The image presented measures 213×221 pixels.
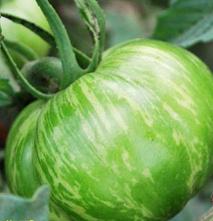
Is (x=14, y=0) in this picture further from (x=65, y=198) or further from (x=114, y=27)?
(x=114, y=27)

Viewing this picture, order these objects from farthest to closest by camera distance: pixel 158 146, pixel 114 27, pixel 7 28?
pixel 114 27
pixel 7 28
pixel 158 146

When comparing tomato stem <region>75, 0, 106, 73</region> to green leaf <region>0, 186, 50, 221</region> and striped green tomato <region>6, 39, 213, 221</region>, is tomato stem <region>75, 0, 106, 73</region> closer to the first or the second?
striped green tomato <region>6, 39, 213, 221</region>

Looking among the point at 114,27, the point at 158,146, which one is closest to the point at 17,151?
the point at 158,146

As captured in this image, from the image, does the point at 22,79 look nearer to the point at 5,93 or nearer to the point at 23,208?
the point at 5,93

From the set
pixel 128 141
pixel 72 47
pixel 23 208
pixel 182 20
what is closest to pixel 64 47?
pixel 72 47

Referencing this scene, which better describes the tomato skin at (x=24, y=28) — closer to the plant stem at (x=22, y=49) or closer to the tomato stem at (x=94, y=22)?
the plant stem at (x=22, y=49)

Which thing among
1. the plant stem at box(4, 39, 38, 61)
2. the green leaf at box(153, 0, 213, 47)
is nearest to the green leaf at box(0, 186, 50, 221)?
the plant stem at box(4, 39, 38, 61)
